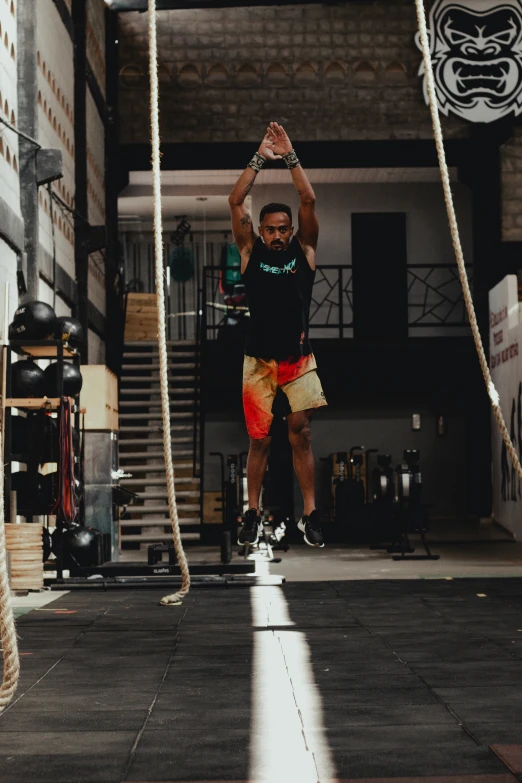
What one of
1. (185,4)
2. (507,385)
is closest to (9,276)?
(185,4)

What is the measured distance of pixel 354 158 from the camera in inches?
561

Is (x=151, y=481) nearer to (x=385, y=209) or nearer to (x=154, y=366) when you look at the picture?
(x=154, y=366)

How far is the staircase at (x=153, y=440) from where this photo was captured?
1330cm

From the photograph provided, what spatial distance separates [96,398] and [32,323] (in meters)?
2.24

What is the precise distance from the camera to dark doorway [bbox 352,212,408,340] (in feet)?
50.6

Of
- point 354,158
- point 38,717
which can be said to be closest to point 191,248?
point 354,158

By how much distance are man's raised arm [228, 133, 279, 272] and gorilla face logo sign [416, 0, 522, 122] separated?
976 centimetres

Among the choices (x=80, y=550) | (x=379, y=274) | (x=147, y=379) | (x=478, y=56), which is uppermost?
(x=478, y=56)

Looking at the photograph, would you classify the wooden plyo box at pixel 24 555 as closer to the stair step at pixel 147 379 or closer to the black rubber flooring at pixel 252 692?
the black rubber flooring at pixel 252 692

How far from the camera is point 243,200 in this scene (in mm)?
4367

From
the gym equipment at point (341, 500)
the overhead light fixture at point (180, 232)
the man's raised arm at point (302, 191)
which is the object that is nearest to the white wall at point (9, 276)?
the man's raised arm at point (302, 191)

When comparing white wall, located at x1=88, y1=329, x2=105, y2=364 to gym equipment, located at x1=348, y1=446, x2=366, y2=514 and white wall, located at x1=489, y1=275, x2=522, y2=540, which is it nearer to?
gym equipment, located at x1=348, y1=446, x2=366, y2=514

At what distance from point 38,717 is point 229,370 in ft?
35.6

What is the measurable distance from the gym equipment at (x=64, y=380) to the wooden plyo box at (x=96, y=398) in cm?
139
